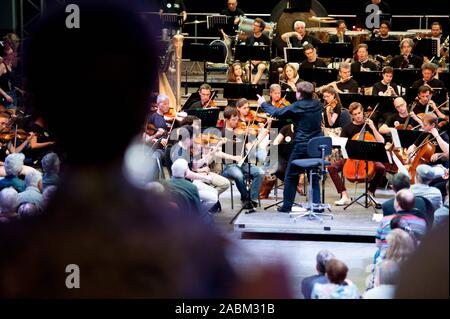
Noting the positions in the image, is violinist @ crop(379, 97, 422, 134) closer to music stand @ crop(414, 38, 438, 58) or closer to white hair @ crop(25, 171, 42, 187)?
music stand @ crop(414, 38, 438, 58)

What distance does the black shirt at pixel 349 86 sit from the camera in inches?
468

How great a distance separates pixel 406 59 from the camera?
12.8 metres

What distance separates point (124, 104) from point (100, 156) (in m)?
0.06

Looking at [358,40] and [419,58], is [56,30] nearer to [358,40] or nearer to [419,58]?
[419,58]

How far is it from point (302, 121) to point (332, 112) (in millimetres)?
1410

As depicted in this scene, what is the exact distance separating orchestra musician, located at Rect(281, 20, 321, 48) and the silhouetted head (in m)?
13.0

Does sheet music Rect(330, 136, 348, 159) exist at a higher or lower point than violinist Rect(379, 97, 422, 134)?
lower

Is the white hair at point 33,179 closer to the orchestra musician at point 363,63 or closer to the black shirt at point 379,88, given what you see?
the black shirt at point 379,88

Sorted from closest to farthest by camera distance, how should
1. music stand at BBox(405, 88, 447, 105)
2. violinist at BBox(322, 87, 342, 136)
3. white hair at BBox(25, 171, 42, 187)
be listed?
white hair at BBox(25, 171, 42, 187) → violinist at BBox(322, 87, 342, 136) → music stand at BBox(405, 88, 447, 105)

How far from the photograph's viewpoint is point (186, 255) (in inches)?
32.5

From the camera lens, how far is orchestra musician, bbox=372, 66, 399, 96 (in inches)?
463

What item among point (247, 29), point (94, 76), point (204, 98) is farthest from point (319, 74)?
point (94, 76)

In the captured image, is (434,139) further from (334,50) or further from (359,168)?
(334,50)

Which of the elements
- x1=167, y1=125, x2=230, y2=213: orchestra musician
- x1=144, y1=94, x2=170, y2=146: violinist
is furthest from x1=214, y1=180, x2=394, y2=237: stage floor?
x1=144, y1=94, x2=170, y2=146: violinist
